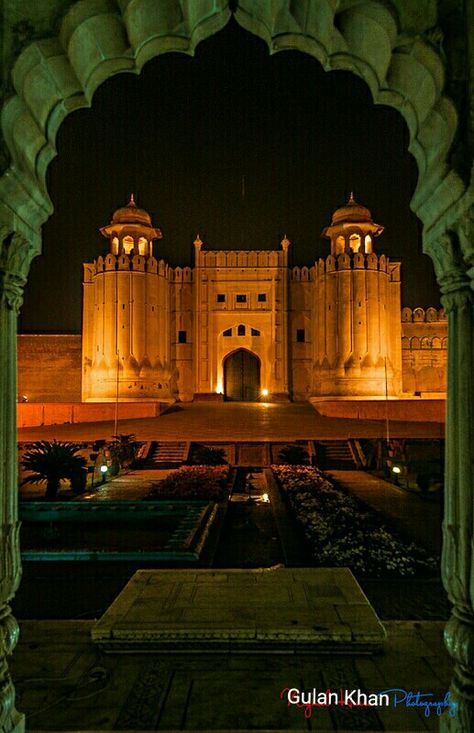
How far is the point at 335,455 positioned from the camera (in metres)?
16.2

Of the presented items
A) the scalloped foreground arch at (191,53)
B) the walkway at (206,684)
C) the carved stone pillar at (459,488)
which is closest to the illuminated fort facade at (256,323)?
the walkway at (206,684)

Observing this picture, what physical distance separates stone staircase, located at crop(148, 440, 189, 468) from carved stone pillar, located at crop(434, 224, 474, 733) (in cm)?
1304

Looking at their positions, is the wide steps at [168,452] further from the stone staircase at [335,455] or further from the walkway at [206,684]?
the walkway at [206,684]

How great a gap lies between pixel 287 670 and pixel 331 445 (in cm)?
1388

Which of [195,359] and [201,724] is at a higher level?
[195,359]

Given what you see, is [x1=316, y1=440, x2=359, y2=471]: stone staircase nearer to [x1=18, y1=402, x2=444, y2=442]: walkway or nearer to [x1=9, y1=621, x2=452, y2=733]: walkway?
[x1=18, y1=402, x2=444, y2=442]: walkway

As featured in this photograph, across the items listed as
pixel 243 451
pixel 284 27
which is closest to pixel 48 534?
pixel 284 27

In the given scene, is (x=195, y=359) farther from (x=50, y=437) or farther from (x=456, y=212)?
(x=456, y=212)

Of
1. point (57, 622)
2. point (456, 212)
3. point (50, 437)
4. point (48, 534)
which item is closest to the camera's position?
point (456, 212)

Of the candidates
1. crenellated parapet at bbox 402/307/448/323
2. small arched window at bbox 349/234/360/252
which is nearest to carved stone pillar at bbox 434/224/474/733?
small arched window at bbox 349/234/360/252

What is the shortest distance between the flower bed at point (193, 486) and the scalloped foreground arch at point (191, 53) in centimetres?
731

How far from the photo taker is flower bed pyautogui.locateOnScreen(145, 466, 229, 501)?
380 inches

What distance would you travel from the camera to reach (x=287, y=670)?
321 centimetres

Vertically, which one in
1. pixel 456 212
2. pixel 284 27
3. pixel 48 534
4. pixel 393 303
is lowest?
pixel 48 534
